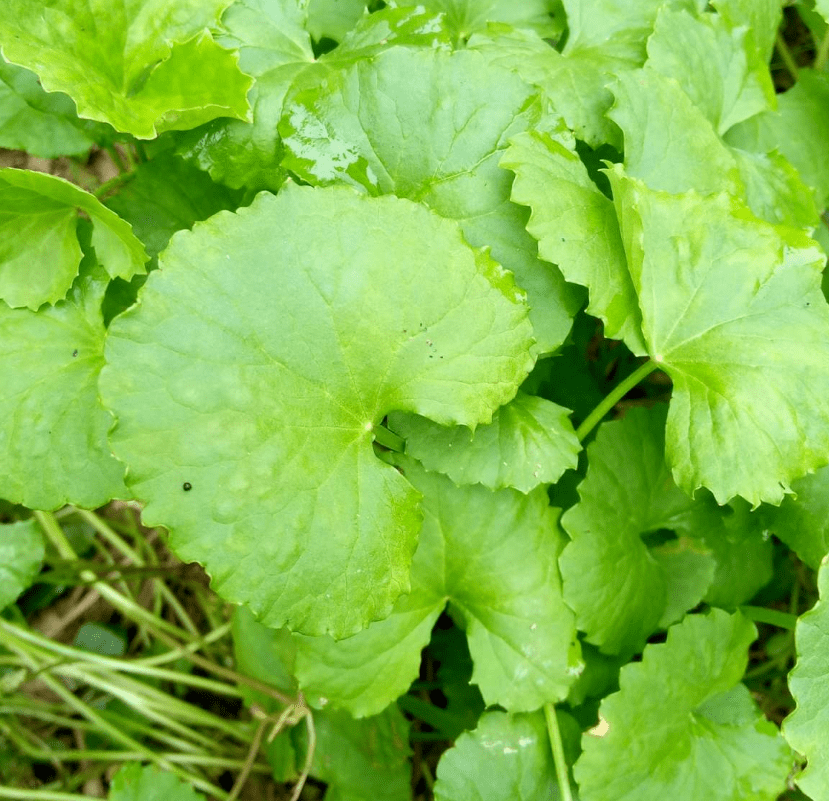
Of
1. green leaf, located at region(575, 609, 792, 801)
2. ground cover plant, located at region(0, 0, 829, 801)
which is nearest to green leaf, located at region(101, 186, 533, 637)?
ground cover plant, located at region(0, 0, 829, 801)

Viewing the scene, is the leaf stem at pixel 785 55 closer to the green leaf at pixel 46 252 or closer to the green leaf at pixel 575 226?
the green leaf at pixel 575 226

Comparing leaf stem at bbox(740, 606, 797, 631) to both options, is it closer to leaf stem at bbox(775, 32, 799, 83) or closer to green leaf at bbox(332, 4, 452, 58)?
green leaf at bbox(332, 4, 452, 58)

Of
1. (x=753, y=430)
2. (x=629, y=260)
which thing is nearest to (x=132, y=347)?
(x=629, y=260)

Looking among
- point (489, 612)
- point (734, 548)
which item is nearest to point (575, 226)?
point (489, 612)

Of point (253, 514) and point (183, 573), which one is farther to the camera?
point (183, 573)

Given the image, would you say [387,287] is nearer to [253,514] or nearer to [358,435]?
[358,435]

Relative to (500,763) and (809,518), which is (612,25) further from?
(500,763)

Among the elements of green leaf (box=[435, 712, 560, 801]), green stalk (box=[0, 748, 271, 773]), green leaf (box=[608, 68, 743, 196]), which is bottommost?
green stalk (box=[0, 748, 271, 773])
